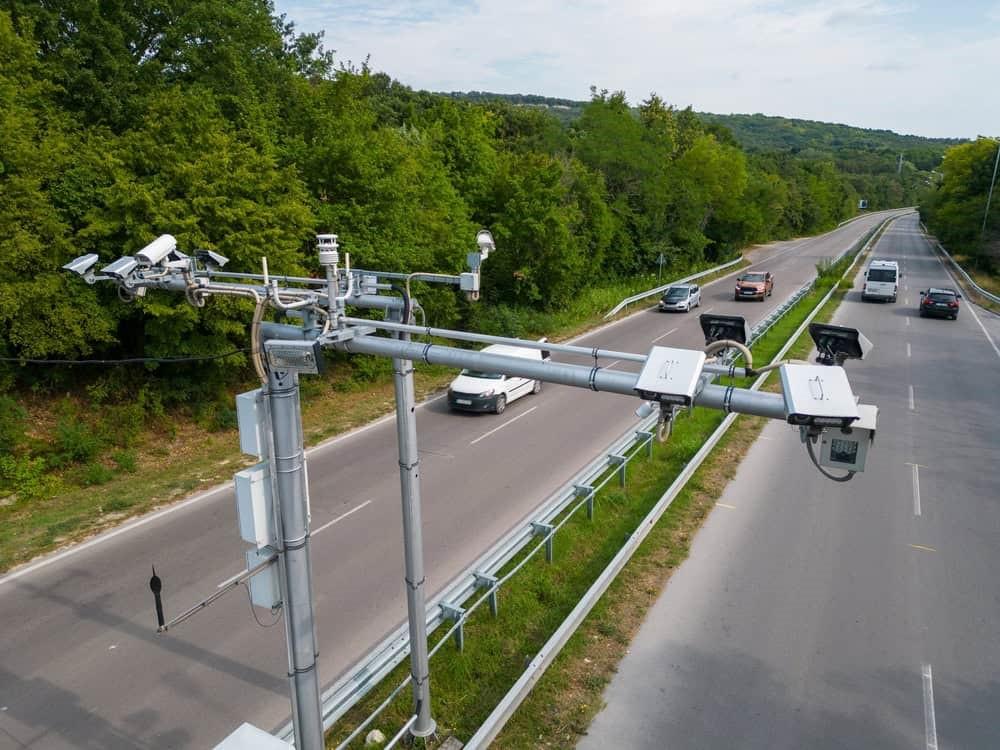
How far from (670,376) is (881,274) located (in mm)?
38168

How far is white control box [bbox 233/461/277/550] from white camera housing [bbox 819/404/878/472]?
124 inches

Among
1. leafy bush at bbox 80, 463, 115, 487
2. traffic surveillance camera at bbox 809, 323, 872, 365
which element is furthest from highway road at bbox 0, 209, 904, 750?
traffic surveillance camera at bbox 809, 323, 872, 365

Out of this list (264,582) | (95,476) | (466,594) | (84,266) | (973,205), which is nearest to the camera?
(264,582)

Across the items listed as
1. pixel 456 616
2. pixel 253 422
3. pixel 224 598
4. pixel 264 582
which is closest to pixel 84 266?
pixel 253 422

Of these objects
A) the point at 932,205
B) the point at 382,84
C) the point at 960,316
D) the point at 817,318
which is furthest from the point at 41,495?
the point at 932,205

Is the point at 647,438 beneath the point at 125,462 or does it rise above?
above

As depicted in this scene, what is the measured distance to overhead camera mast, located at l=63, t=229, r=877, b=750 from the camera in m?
3.20

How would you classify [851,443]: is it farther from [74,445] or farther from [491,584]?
[74,445]

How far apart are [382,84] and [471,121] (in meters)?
37.0

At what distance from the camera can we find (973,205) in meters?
55.8

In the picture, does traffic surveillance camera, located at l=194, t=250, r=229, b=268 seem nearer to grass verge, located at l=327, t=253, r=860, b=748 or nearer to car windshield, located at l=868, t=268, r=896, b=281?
grass verge, located at l=327, t=253, r=860, b=748

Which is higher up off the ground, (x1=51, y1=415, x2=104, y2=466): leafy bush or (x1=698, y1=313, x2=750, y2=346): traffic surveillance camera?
(x1=698, y1=313, x2=750, y2=346): traffic surveillance camera

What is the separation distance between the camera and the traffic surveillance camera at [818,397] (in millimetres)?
3004

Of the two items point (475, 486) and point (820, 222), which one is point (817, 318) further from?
point (820, 222)
